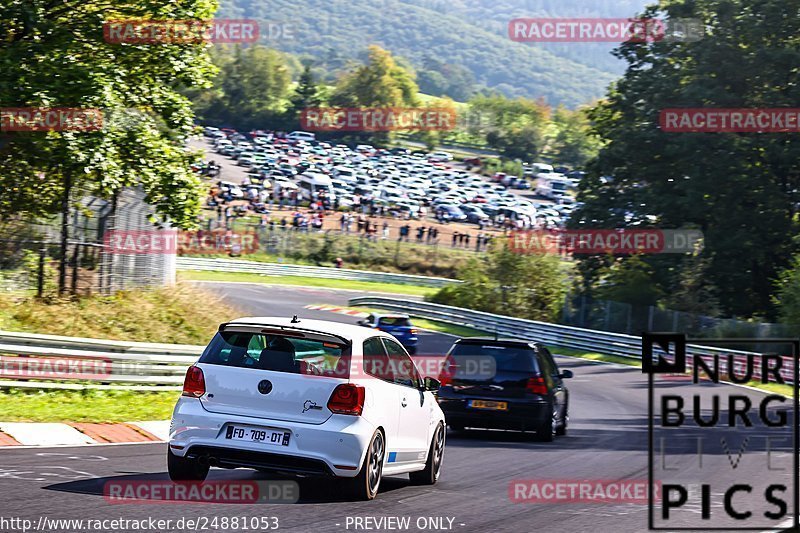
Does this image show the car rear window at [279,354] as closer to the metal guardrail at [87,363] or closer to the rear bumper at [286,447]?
the rear bumper at [286,447]

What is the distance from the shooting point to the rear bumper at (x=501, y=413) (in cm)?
1680

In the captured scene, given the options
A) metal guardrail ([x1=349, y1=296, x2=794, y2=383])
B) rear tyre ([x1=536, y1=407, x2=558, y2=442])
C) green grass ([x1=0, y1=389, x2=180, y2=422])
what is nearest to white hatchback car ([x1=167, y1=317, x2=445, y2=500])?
green grass ([x1=0, y1=389, x2=180, y2=422])

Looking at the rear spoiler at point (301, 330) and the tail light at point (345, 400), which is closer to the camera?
the tail light at point (345, 400)

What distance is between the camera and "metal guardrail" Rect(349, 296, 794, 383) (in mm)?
40500

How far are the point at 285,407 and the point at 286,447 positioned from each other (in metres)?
0.33

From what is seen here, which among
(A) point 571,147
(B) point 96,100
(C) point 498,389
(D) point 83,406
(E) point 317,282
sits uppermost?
(A) point 571,147

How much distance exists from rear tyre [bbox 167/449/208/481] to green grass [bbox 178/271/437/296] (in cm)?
5133

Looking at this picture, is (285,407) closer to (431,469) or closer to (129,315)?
(431,469)

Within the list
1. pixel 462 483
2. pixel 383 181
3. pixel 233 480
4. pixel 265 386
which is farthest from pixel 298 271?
pixel 265 386

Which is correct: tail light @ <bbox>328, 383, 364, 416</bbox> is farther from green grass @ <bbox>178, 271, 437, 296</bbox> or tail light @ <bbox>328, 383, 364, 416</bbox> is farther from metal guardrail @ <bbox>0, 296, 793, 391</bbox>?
green grass @ <bbox>178, 271, 437, 296</bbox>

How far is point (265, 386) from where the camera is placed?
9430 mm

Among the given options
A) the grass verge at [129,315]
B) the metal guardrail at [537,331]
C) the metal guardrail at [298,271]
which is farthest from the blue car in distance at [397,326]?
the metal guardrail at [298,271]

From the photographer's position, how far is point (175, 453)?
959 cm

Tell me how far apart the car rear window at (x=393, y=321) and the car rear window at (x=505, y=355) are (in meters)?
17.7
